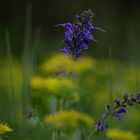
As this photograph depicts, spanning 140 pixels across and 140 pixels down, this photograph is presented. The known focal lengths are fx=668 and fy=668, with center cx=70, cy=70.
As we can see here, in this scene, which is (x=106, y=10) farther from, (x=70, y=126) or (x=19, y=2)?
(x=70, y=126)

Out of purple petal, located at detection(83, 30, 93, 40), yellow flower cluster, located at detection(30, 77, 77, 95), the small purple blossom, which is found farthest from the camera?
yellow flower cluster, located at detection(30, 77, 77, 95)

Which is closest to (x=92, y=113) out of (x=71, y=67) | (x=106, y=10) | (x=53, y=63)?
(x=53, y=63)

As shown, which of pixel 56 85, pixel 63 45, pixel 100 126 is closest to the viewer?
pixel 100 126

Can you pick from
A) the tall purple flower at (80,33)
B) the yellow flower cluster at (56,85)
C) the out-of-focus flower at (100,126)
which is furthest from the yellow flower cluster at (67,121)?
the yellow flower cluster at (56,85)

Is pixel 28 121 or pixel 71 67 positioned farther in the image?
pixel 71 67

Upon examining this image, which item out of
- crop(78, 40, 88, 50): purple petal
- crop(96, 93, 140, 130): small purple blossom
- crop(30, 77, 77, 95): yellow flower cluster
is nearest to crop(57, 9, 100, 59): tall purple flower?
crop(78, 40, 88, 50): purple petal

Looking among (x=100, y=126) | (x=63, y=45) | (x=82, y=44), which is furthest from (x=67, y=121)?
(x=63, y=45)

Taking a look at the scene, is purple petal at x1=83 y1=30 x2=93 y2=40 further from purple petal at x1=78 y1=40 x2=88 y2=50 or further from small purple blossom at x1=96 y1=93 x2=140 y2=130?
small purple blossom at x1=96 y1=93 x2=140 y2=130

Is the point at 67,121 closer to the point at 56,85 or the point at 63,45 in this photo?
the point at 56,85
